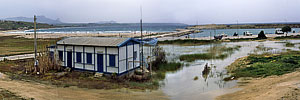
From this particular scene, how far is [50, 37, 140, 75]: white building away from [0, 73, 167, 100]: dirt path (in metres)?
3.54

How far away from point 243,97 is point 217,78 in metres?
5.37

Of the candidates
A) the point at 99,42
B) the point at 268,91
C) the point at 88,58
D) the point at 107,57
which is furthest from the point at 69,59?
the point at 268,91

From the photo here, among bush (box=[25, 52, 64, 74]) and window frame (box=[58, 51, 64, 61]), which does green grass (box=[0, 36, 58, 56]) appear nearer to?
window frame (box=[58, 51, 64, 61])

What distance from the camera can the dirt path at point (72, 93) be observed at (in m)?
12.3

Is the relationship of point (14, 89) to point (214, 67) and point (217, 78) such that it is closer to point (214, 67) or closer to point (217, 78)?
point (217, 78)

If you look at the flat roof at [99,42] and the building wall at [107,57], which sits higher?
the flat roof at [99,42]

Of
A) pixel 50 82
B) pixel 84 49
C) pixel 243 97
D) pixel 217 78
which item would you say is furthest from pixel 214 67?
pixel 50 82

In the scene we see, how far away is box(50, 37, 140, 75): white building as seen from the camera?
670 inches

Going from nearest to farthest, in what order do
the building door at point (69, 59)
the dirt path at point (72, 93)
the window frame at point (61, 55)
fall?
the dirt path at point (72, 93), the building door at point (69, 59), the window frame at point (61, 55)

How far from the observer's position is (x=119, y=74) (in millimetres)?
16844

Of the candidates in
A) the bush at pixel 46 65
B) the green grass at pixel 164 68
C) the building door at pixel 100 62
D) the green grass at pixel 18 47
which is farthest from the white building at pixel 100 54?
the green grass at pixel 18 47

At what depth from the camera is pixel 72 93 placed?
43.1 feet

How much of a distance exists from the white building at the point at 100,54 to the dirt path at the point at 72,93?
354 centimetres

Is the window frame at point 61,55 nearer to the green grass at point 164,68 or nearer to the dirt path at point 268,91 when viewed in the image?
the green grass at point 164,68
